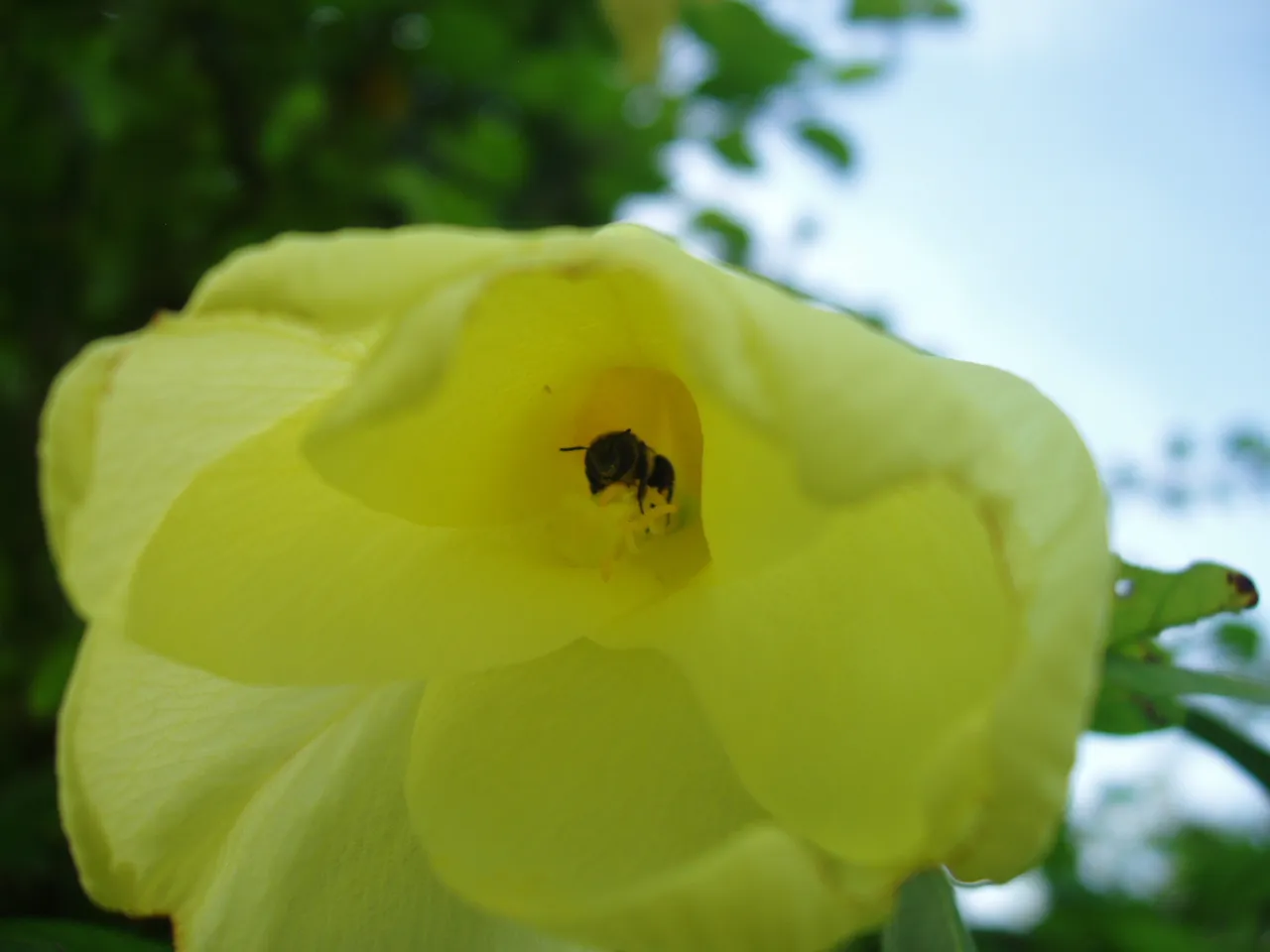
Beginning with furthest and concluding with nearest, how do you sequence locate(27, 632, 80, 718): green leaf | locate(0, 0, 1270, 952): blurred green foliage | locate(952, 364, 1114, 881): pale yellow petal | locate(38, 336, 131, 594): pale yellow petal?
locate(0, 0, 1270, 952): blurred green foliage → locate(27, 632, 80, 718): green leaf → locate(38, 336, 131, 594): pale yellow petal → locate(952, 364, 1114, 881): pale yellow petal

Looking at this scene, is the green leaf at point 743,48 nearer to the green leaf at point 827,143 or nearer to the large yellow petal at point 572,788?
the green leaf at point 827,143

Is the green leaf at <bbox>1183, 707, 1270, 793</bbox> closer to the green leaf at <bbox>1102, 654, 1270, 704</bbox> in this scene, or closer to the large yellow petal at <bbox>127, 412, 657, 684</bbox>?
the green leaf at <bbox>1102, 654, 1270, 704</bbox>

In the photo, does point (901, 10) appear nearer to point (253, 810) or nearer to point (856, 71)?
point (856, 71)

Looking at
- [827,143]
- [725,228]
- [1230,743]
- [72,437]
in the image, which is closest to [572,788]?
[72,437]

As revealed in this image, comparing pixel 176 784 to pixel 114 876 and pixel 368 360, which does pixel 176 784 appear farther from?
pixel 368 360

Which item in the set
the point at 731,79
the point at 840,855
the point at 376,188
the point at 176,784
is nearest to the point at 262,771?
the point at 176,784

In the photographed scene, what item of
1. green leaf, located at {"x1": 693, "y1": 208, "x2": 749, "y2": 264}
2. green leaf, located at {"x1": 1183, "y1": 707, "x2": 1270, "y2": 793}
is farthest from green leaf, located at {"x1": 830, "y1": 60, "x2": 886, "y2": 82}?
green leaf, located at {"x1": 1183, "y1": 707, "x2": 1270, "y2": 793}
